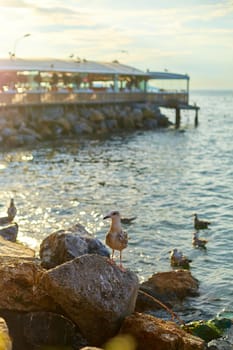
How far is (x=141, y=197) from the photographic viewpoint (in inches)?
1050

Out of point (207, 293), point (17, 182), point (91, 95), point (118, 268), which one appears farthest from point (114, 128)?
point (118, 268)

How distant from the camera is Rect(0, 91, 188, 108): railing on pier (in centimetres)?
4675

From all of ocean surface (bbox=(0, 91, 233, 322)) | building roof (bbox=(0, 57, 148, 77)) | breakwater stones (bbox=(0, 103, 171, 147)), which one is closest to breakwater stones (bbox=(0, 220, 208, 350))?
ocean surface (bbox=(0, 91, 233, 322))

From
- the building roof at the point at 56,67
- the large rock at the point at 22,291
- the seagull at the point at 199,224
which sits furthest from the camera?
the building roof at the point at 56,67

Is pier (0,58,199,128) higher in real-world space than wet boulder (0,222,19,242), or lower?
higher

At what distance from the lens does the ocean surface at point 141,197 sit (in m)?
16.9

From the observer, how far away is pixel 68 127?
50469 mm

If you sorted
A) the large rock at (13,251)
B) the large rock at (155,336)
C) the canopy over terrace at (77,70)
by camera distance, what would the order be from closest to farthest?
the large rock at (155,336) → the large rock at (13,251) → the canopy over terrace at (77,70)

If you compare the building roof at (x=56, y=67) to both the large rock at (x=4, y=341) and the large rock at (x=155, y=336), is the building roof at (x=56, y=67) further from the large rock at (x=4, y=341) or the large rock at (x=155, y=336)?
the large rock at (x=4, y=341)

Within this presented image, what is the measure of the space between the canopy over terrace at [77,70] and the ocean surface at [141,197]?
10083 mm

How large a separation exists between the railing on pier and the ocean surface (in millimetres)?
5286

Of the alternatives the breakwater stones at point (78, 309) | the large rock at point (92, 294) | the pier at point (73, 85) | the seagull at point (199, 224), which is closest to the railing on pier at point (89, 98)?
the pier at point (73, 85)

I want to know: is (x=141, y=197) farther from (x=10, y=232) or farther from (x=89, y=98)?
(x=89, y=98)

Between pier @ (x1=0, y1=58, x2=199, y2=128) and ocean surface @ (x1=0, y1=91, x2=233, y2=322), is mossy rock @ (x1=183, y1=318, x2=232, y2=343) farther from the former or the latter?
pier @ (x1=0, y1=58, x2=199, y2=128)
